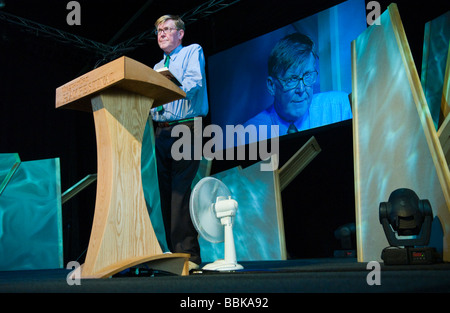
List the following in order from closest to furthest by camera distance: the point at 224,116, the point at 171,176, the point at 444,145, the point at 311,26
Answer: the point at 444,145, the point at 171,176, the point at 311,26, the point at 224,116

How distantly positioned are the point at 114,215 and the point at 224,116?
12.0 ft

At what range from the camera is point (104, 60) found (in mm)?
5852

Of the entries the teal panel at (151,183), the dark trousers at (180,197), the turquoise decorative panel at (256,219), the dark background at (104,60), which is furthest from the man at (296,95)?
A: the dark trousers at (180,197)

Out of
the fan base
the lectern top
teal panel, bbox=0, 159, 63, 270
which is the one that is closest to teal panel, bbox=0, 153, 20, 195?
teal panel, bbox=0, 159, 63, 270

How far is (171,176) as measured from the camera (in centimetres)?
258

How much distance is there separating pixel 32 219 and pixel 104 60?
279 cm

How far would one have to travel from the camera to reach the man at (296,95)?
4.14 metres

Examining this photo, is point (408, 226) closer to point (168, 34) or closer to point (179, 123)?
point (179, 123)

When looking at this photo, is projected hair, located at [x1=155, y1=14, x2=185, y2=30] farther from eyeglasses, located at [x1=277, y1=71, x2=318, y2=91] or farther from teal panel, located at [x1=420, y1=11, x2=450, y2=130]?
teal panel, located at [x1=420, y1=11, x2=450, y2=130]

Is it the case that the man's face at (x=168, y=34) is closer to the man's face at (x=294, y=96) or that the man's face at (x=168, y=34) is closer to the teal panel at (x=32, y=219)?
the teal panel at (x=32, y=219)

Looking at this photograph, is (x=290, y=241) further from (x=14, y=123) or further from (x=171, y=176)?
(x=14, y=123)

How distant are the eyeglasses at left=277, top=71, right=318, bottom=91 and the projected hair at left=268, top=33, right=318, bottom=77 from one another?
4.7 inches

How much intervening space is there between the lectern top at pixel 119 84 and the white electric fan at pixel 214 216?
0.49 m
